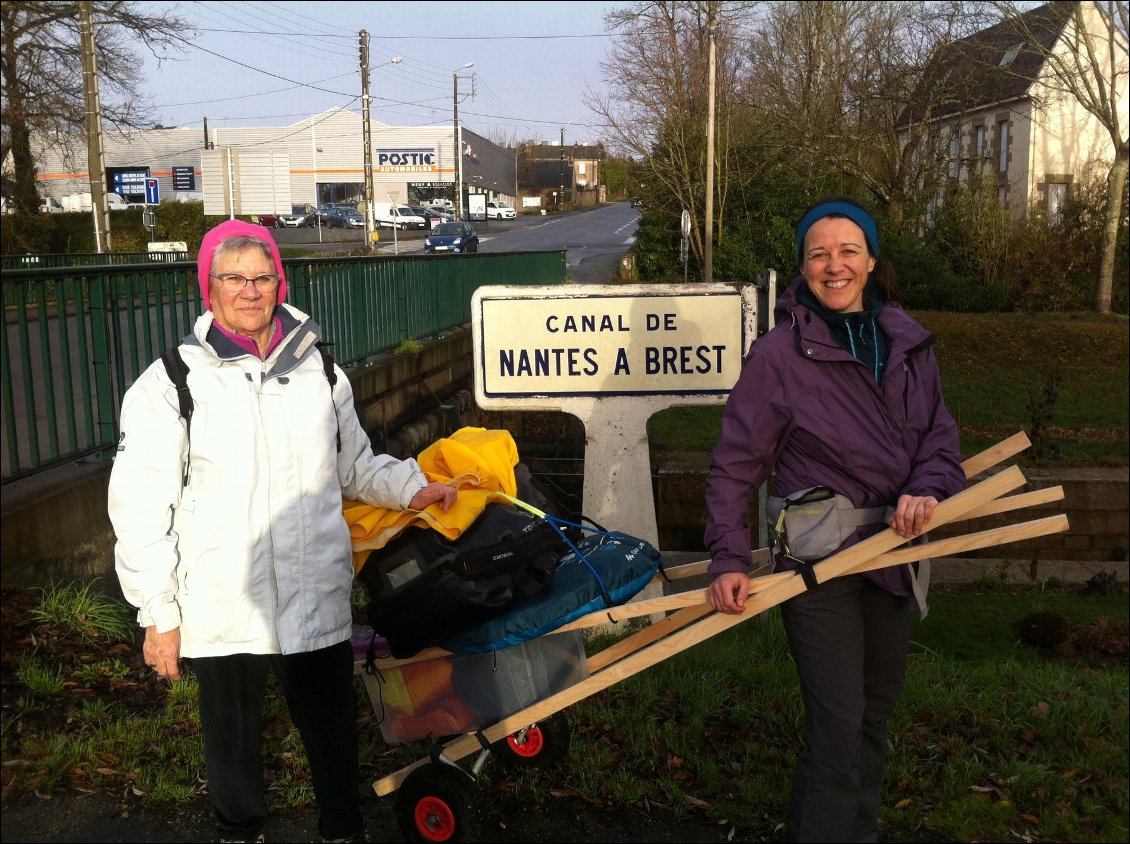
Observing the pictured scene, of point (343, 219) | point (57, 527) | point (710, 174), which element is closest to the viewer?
point (57, 527)

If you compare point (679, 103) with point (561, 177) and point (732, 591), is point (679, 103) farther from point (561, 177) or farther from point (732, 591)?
point (561, 177)

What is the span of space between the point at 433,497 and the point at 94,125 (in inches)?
1011

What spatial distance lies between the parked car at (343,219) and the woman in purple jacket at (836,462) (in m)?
58.6

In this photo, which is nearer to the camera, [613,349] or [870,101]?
[613,349]

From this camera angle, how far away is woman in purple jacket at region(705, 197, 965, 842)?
9.98ft

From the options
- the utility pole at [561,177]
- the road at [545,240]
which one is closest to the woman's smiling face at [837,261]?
the road at [545,240]

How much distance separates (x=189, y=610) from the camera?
3092 mm

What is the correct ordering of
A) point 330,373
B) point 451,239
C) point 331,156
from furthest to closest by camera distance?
point 331,156
point 451,239
point 330,373

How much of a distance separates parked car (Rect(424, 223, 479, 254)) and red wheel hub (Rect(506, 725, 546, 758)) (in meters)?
40.2

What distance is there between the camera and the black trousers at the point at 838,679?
3.04 metres

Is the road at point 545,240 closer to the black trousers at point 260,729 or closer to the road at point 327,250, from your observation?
the road at point 327,250

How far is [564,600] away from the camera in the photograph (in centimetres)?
330

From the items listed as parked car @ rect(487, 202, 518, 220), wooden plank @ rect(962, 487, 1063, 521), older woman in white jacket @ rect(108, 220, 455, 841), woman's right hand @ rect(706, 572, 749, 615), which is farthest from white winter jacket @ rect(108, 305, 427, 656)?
parked car @ rect(487, 202, 518, 220)

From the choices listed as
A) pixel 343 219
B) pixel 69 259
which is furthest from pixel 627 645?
pixel 343 219
